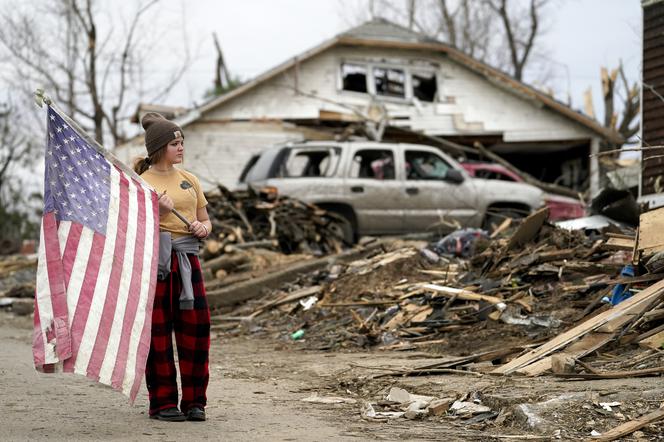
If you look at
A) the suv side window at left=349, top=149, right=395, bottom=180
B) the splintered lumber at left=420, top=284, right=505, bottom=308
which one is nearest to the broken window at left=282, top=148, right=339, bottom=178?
the suv side window at left=349, top=149, right=395, bottom=180

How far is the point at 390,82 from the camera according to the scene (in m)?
27.6

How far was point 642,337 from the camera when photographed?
705cm

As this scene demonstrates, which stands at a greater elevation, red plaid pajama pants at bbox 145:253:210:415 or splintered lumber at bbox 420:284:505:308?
red plaid pajama pants at bbox 145:253:210:415

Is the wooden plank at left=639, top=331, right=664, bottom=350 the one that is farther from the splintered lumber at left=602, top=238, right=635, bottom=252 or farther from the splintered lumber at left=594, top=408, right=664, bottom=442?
the splintered lumber at left=602, top=238, right=635, bottom=252

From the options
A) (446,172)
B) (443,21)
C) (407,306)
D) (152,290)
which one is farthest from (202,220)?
(443,21)

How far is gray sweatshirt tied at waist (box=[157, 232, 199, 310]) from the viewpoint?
547 cm

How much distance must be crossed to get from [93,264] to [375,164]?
12054 millimetres

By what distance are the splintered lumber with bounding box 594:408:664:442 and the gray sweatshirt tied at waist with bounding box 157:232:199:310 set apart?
93.8 inches

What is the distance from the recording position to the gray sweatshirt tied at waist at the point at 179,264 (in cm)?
547

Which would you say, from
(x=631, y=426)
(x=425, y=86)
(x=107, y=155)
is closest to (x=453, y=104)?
(x=425, y=86)

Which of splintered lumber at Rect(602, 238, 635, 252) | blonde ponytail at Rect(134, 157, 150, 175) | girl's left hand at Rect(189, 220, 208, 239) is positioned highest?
blonde ponytail at Rect(134, 157, 150, 175)

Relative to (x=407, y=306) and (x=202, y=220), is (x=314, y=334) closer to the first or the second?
(x=407, y=306)

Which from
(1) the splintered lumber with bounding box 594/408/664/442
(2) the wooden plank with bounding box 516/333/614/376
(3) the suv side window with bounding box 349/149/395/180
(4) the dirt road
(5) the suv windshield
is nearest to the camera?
(1) the splintered lumber with bounding box 594/408/664/442

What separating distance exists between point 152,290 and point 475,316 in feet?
15.8
